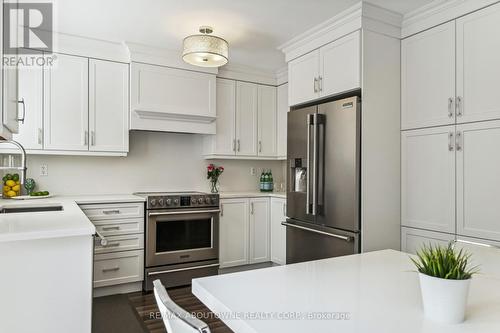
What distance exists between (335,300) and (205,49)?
7.54ft

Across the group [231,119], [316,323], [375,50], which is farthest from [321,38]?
[316,323]

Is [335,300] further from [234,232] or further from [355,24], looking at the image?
[234,232]

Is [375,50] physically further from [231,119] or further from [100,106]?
[100,106]

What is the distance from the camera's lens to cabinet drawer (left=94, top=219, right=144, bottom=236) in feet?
10.3

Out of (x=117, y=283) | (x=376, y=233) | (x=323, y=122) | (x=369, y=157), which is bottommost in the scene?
(x=117, y=283)

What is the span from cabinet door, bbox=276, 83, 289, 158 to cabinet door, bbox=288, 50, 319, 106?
2.65 feet

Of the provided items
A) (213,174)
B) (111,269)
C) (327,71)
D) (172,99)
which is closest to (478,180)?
(327,71)

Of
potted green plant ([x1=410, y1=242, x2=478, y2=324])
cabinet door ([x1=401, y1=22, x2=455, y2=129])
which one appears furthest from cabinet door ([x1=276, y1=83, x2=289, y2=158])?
potted green plant ([x1=410, y1=242, x2=478, y2=324])

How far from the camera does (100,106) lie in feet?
11.0

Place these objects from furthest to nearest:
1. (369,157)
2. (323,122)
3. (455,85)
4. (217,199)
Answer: (217,199)
(323,122)
(369,157)
(455,85)

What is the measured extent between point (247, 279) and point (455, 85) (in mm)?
2149

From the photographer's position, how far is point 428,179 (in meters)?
2.61

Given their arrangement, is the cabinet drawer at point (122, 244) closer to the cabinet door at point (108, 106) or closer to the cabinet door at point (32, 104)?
the cabinet door at point (108, 106)

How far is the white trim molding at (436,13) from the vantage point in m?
2.35
